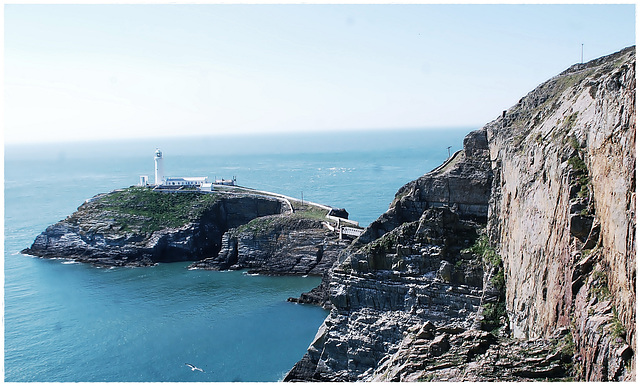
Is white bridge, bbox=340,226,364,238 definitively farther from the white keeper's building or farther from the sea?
the white keeper's building

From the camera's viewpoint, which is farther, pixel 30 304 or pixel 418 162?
pixel 418 162

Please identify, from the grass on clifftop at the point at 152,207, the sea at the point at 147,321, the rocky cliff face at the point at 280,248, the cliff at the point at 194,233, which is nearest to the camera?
the sea at the point at 147,321

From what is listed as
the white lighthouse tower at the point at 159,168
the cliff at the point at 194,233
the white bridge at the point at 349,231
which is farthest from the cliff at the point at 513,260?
the white lighthouse tower at the point at 159,168

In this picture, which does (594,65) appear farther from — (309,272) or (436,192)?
(309,272)

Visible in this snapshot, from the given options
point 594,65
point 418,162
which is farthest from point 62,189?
point 594,65

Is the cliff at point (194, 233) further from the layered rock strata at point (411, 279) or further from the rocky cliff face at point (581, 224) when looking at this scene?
the rocky cliff face at point (581, 224)

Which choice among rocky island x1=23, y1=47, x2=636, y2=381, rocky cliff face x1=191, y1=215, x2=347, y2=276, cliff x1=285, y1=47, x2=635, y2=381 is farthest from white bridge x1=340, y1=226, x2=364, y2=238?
cliff x1=285, y1=47, x2=635, y2=381
